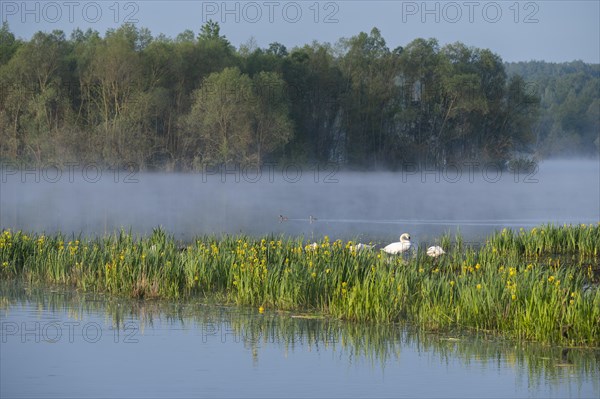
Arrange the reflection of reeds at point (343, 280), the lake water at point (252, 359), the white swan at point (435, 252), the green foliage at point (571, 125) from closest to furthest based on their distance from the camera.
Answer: the lake water at point (252, 359) < the reflection of reeds at point (343, 280) < the white swan at point (435, 252) < the green foliage at point (571, 125)

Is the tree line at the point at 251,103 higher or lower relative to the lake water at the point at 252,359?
higher

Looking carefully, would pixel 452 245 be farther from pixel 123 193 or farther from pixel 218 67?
→ pixel 218 67

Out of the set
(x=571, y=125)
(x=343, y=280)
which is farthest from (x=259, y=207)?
(x=571, y=125)

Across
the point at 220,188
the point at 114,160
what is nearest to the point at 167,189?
the point at 220,188

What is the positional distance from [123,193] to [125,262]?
3334 centimetres

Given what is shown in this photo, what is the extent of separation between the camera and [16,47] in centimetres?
7488

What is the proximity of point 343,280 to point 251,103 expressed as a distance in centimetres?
5597

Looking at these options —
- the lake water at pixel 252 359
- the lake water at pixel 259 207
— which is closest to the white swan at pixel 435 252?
the lake water at pixel 259 207

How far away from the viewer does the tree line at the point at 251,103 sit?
225 feet

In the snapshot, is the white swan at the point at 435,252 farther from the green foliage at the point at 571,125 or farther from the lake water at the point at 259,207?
the green foliage at the point at 571,125

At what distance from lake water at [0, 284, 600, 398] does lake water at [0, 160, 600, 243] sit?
347 inches

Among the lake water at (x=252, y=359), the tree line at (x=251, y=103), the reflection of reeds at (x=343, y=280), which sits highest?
the tree line at (x=251, y=103)

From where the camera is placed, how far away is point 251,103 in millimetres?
69250

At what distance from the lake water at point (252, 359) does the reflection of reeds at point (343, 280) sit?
0.32m
